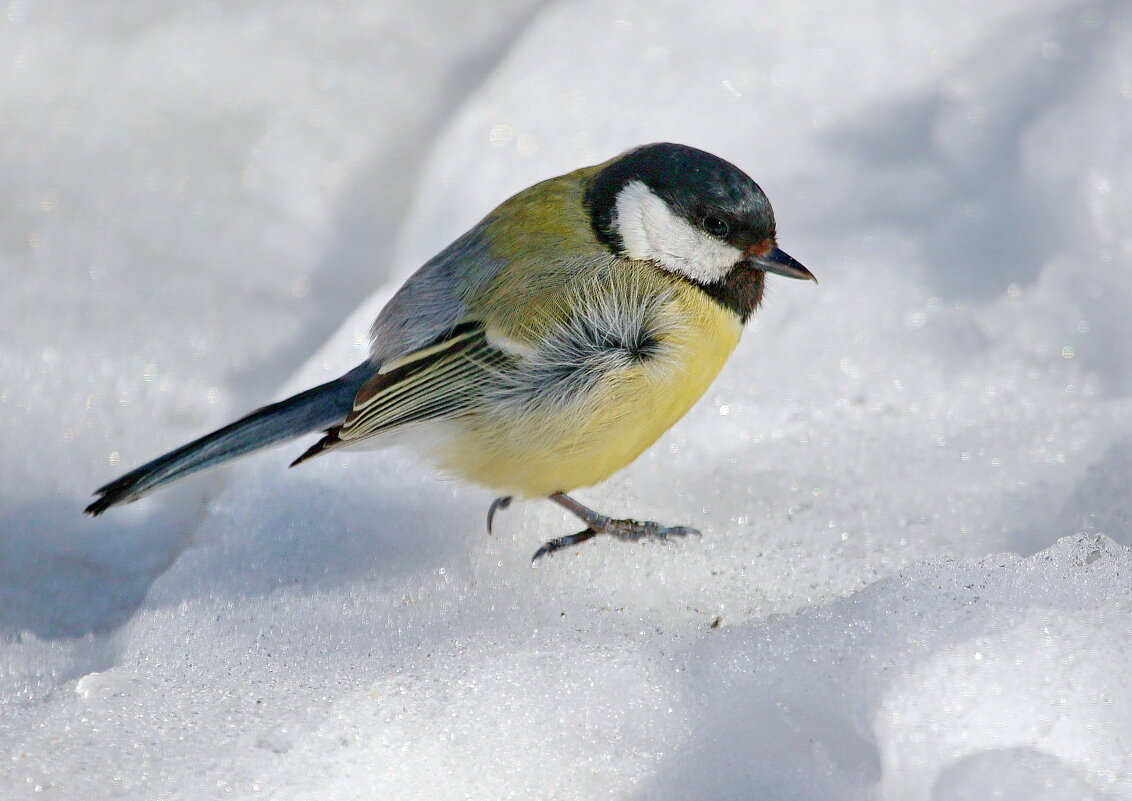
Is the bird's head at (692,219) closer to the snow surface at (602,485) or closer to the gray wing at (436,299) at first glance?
the gray wing at (436,299)

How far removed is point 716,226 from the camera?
1.98 meters

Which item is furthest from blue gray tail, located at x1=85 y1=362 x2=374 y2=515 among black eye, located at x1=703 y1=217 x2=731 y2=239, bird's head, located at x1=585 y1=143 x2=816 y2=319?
black eye, located at x1=703 y1=217 x2=731 y2=239

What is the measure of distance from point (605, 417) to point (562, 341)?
0.50ft

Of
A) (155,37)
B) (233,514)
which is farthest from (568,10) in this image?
(233,514)

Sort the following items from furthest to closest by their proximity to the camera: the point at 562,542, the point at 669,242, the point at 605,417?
the point at 562,542 → the point at 669,242 → the point at 605,417

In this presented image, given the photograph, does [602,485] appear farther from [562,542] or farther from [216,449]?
[216,449]

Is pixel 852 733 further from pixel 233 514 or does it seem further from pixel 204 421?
pixel 204 421

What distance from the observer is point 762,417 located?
2439 mm

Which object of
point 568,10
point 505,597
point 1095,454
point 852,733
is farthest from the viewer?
point 568,10

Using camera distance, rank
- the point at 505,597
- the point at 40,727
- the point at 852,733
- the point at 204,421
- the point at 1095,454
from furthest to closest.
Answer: the point at 204,421
the point at 1095,454
the point at 505,597
the point at 40,727
the point at 852,733

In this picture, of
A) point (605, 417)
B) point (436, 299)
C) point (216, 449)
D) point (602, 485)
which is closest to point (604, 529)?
point (602, 485)

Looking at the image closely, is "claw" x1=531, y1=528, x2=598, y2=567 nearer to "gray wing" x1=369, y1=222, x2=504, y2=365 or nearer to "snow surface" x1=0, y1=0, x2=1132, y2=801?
"snow surface" x1=0, y1=0, x2=1132, y2=801

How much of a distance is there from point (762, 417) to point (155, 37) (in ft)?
7.20

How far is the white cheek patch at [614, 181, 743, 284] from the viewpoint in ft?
6.54
